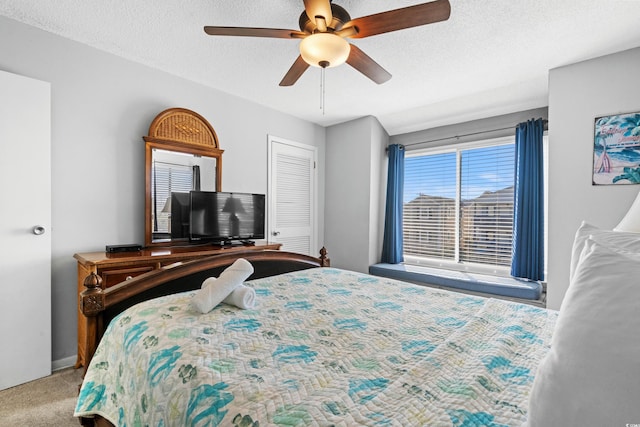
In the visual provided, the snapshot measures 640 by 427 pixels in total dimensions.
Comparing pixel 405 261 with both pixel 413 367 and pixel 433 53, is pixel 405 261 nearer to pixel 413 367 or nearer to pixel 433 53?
pixel 433 53

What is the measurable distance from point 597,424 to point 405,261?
3961 millimetres

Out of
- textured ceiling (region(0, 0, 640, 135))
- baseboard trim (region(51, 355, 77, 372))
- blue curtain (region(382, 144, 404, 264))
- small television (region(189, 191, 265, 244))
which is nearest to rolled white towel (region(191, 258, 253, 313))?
small television (region(189, 191, 265, 244))

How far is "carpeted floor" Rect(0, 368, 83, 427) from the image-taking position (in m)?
1.67

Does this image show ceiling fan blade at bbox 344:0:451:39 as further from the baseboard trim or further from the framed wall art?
the baseboard trim

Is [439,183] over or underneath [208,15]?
underneath

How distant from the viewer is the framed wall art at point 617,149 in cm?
230

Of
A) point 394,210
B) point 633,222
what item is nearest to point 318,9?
point 633,222

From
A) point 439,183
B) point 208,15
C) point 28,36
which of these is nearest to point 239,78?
point 208,15

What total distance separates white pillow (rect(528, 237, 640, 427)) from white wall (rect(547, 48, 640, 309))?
257 cm

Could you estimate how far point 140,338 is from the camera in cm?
107

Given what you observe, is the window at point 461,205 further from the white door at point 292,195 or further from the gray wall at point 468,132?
the white door at point 292,195

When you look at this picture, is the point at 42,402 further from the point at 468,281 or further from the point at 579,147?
the point at 579,147

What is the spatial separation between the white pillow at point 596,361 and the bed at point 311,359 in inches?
1.5

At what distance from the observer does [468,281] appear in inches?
123
